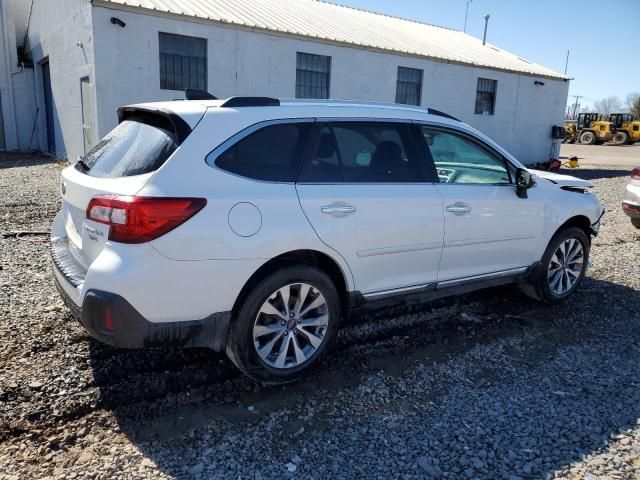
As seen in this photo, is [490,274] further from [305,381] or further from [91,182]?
[91,182]

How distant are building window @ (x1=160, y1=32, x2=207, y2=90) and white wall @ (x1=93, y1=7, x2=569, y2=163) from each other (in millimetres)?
189

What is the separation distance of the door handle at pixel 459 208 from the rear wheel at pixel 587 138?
144ft

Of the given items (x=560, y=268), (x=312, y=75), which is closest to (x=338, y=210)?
(x=560, y=268)

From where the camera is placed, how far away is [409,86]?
57.3 feet

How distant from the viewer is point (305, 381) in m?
3.48

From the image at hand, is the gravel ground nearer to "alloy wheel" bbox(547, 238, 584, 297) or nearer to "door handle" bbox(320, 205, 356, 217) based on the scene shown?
"alloy wheel" bbox(547, 238, 584, 297)

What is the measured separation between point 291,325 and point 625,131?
46939 mm

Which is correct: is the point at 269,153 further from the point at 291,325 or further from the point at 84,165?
the point at 84,165

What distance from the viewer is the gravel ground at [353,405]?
2668 millimetres

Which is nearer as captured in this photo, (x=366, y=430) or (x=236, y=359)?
(x=366, y=430)

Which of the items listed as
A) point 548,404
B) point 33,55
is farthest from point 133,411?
point 33,55

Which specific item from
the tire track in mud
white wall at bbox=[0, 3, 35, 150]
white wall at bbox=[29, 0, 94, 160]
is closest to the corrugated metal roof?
white wall at bbox=[29, 0, 94, 160]

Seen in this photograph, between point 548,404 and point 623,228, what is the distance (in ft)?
22.2

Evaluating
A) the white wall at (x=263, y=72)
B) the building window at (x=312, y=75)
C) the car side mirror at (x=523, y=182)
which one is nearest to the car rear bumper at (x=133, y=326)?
the car side mirror at (x=523, y=182)
